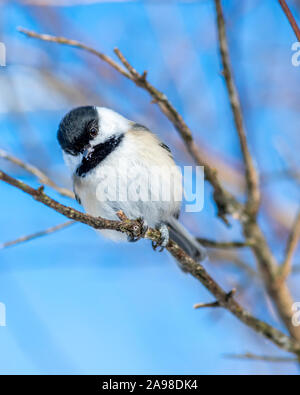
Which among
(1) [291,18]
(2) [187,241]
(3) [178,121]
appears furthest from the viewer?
(2) [187,241]

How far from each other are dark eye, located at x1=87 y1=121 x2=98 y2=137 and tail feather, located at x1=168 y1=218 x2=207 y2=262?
646 mm

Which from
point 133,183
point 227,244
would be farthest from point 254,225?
point 133,183

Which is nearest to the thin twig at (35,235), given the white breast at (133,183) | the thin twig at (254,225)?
the white breast at (133,183)

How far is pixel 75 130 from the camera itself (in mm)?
2049

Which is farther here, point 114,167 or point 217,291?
point 114,167

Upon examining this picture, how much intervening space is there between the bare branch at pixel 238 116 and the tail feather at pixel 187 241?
399 millimetres

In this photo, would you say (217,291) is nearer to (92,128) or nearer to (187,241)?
(187,241)

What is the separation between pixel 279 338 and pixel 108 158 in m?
1.07

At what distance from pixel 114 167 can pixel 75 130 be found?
0.26 metres

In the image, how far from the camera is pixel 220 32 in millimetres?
1876

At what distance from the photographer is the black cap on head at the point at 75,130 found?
2.05 metres

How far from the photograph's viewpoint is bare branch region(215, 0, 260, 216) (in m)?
1.88
